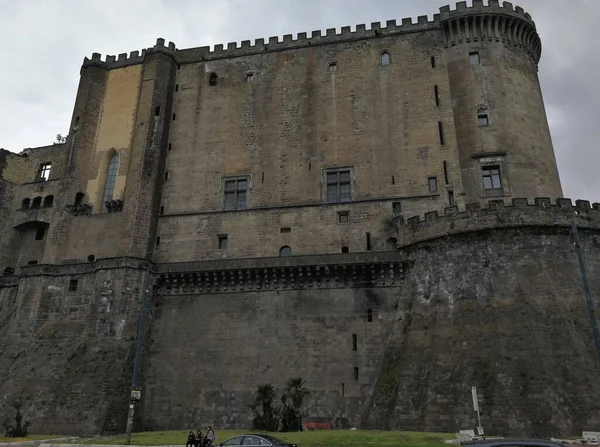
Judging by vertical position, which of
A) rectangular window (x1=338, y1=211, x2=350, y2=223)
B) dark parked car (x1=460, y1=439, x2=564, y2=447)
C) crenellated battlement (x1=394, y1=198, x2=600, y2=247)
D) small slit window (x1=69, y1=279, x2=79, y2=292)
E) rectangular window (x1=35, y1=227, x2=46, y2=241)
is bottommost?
dark parked car (x1=460, y1=439, x2=564, y2=447)

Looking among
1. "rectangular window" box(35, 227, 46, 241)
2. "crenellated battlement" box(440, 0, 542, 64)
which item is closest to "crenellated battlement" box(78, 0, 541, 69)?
"crenellated battlement" box(440, 0, 542, 64)

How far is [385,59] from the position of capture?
3709 centimetres

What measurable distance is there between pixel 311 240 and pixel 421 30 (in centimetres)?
1732

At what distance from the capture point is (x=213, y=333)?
30656 mm

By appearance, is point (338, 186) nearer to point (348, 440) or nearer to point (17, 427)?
point (348, 440)

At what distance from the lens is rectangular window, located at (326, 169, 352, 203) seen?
33.7 meters

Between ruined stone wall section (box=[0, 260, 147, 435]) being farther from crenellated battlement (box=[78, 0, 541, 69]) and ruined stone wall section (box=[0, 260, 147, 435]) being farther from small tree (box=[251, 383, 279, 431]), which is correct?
crenellated battlement (box=[78, 0, 541, 69])

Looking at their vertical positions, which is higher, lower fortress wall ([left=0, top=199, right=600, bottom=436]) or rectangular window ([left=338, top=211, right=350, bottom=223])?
rectangular window ([left=338, top=211, right=350, bottom=223])

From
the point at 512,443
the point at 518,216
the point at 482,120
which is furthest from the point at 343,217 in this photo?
the point at 512,443

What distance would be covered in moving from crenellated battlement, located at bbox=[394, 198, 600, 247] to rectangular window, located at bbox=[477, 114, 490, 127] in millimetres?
7325

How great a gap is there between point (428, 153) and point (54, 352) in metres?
25.5

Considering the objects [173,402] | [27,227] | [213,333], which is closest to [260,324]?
[213,333]

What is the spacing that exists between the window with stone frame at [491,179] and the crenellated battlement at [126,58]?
24.8 meters

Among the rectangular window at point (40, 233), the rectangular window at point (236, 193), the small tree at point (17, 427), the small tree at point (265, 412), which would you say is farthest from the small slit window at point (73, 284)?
the small tree at point (265, 412)
